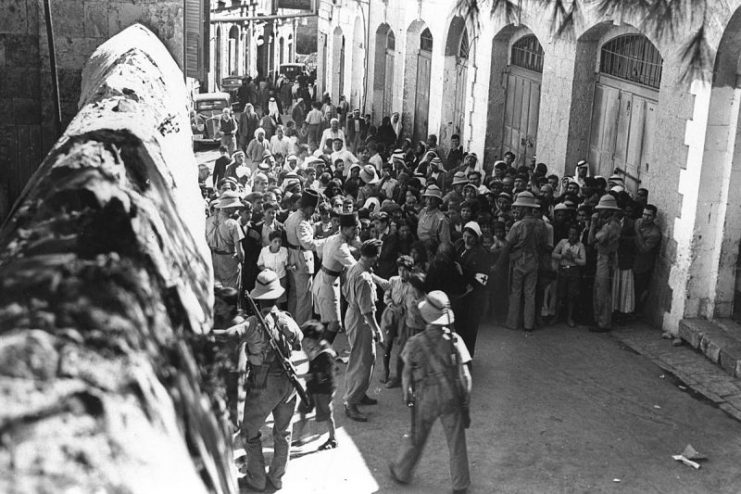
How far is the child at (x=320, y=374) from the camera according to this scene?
7.89m

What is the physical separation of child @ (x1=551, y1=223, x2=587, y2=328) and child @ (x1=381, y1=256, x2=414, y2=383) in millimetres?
2702

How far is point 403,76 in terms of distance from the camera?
23031 millimetres

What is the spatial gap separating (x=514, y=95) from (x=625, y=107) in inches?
165

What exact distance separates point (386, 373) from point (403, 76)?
45.7 feet

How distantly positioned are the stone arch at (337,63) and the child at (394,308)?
20464mm

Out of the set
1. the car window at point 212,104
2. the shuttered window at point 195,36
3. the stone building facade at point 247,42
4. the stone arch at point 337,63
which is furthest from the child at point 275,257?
the stone building facade at point 247,42

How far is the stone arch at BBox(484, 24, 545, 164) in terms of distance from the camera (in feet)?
55.9

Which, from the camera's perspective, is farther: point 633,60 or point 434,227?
point 633,60

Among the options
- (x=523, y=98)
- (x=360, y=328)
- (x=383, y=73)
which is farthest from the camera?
(x=383, y=73)

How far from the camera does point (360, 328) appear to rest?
9.24 meters

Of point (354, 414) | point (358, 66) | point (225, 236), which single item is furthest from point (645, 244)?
point (358, 66)

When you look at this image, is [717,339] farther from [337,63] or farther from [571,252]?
[337,63]

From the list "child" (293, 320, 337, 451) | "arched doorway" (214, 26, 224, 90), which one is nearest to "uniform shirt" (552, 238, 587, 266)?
"child" (293, 320, 337, 451)

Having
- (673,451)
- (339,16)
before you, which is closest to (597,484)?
(673,451)
